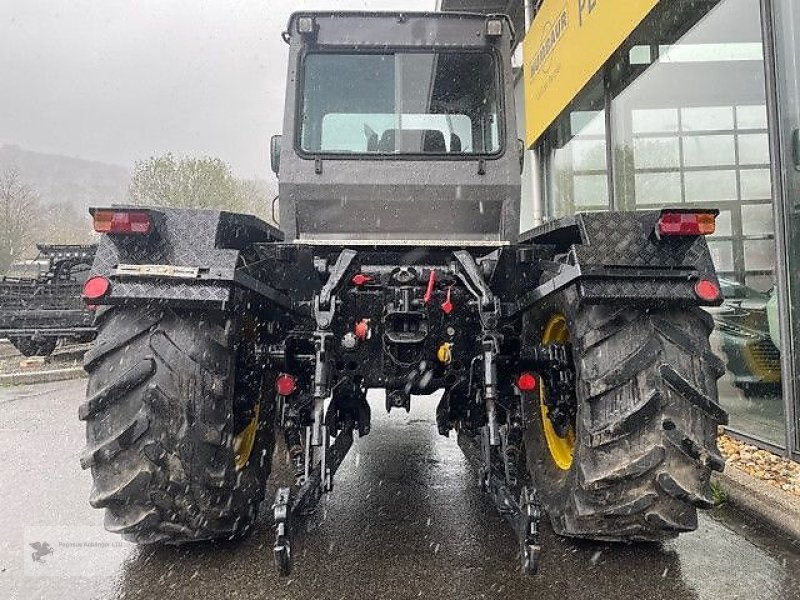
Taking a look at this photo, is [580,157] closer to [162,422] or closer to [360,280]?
[360,280]

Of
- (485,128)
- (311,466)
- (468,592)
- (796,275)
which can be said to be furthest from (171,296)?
(796,275)

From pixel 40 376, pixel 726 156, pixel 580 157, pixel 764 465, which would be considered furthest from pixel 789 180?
pixel 40 376

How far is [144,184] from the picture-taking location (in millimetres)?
32031

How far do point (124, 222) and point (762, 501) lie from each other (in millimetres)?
3669

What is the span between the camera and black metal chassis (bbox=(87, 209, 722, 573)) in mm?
2654

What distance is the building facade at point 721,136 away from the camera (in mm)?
4266

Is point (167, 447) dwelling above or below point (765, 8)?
below

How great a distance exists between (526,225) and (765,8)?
24.7 ft

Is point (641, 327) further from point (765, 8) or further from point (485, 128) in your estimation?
point (765, 8)

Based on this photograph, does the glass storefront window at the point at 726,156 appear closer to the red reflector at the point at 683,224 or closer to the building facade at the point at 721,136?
the building facade at the point at 721,136

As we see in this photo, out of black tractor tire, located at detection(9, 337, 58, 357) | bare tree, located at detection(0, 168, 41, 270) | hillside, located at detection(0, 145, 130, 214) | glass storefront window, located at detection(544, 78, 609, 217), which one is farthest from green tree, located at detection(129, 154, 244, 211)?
hillside, located at detection(0, 145, 130, 214)

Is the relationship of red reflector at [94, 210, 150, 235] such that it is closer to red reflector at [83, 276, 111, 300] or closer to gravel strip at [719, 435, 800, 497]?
red reflector at [83, 276, 111, 300]

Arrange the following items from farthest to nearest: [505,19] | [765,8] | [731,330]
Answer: [731,330] → [765,8] → [505,19]

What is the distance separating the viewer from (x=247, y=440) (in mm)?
3434
